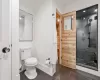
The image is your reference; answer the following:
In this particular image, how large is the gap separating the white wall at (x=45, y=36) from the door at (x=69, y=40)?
2.64 ft

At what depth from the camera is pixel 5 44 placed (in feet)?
4.20

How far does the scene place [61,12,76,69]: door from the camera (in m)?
3.01

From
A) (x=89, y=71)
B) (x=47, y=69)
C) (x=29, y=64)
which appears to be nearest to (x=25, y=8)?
(x=29, y=64)

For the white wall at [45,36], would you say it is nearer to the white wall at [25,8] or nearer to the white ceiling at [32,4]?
the white ceiling at [32,4]

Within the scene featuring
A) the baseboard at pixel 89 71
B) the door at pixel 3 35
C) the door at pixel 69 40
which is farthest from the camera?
the door at pixel 69 40

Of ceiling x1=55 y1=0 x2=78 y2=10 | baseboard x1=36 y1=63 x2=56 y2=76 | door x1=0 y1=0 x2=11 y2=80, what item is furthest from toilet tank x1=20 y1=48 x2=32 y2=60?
ceiling x1=55 y1=0 x2=78 y2=10

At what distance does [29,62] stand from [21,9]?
1800 mm

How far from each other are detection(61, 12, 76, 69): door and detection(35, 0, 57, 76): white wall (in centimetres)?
80

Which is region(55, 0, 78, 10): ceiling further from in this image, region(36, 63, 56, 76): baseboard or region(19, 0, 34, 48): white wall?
region(36, 63, 56, 76): baseboard

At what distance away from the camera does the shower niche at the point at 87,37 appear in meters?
2.61

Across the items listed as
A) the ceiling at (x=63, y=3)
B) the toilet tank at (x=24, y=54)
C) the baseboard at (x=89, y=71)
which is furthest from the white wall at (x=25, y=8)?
the baseboard at (x=89, y=71)

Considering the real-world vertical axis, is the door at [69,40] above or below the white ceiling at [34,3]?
below

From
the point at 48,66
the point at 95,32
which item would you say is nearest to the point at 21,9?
the point at 48,66

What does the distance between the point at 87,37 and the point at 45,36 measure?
5.50 feet
